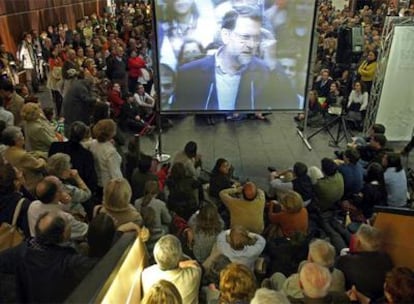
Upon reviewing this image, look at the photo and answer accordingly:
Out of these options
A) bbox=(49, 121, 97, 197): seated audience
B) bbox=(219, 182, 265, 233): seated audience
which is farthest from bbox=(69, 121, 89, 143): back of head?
bbox=(219, 182, 265, 233): seated audience

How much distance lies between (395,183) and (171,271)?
277 cm

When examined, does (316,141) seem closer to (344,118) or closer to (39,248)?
(344,118)

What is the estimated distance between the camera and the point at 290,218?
3.41 m

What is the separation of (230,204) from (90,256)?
159 centimetres

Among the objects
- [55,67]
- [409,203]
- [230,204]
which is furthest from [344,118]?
[55,67]

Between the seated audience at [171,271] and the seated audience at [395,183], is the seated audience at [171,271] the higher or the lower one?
the higher one

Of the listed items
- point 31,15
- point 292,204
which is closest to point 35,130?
point 292,204

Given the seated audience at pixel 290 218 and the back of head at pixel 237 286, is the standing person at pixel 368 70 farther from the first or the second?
the back of head at pixel 237 286

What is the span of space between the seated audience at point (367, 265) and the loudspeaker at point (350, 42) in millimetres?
5607

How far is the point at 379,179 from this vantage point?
13.5 ft

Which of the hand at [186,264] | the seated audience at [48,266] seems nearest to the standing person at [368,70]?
the hand at [186,264]

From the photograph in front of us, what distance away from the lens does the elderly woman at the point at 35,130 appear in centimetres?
398

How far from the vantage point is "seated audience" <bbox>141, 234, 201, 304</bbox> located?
89.7 inches

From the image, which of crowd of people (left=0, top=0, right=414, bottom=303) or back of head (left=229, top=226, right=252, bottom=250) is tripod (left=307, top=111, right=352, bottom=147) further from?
back of head (left=229, top=226, right=252, bottom=250)
